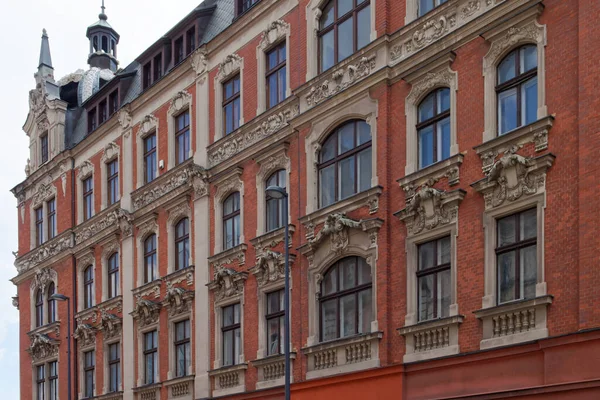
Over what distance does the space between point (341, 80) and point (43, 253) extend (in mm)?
20784

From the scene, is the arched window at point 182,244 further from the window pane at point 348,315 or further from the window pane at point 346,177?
the window pane at point 348,315

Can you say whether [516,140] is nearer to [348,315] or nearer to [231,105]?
[348,315]

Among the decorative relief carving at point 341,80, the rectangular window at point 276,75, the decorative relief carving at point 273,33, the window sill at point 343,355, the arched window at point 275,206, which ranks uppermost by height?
the decorative relief carving at point 273,33

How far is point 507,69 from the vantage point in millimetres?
20672

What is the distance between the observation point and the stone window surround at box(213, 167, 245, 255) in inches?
1136

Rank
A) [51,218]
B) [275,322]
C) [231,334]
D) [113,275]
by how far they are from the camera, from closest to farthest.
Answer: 1. [275,322]
2. [231,334]
3. [113,275]
4. [51,218]

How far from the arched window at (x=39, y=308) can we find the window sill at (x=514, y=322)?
2553 cm

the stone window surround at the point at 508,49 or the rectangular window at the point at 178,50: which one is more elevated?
the rectangular window at the point at 178,50

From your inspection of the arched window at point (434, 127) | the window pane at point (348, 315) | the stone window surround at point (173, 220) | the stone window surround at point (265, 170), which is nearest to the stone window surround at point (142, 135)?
the stone window surround at point (173, 220)

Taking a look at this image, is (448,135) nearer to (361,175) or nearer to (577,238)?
(361,175)

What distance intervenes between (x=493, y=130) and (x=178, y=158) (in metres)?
14.4

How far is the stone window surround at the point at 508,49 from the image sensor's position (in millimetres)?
19516

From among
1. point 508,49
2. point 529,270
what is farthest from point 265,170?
point 529,270

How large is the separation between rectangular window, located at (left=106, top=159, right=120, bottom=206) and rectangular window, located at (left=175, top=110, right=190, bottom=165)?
454 cm
